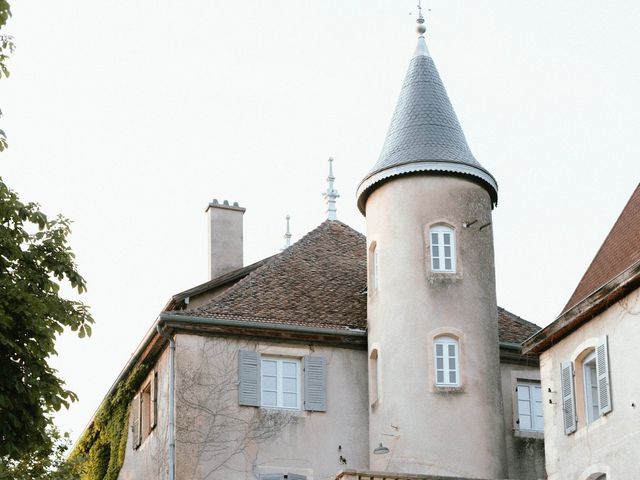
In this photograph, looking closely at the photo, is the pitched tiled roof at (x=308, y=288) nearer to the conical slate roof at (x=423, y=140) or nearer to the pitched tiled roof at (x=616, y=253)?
the conical slate roof at (x=423, y=140)

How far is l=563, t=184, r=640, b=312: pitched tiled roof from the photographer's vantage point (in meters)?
24.6

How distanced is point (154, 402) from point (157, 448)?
51.3 inches

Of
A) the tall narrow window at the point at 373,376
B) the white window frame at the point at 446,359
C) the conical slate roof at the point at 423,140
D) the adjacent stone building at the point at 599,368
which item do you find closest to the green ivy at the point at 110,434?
the tall narrow window at the point at 373,376

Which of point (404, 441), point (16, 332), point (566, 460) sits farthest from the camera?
point (404, 441)

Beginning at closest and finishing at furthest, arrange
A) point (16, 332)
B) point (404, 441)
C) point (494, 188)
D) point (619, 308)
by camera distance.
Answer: point (16, 332) < point (619, 308) < point (404, 441) < point (494, 188)

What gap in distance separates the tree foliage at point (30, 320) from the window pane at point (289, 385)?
32.7 feet

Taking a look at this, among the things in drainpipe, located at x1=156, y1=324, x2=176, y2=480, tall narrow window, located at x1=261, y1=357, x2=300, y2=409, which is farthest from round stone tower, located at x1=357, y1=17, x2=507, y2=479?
drainpipe, located at x1=156, y1=324, x2=176, y2=480

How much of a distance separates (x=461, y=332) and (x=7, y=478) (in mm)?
12142

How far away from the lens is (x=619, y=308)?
23922 millimetres

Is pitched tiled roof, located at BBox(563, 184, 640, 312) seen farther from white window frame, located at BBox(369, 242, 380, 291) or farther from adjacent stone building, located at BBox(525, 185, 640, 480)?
white window frame, located at BBox(369, 242, 380, 291)

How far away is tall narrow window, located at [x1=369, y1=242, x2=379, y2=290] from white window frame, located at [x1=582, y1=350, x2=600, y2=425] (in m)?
7.23

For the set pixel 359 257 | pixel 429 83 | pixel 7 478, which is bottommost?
pixel 7 478

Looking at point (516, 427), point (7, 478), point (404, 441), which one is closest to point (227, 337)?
point (404, 441)

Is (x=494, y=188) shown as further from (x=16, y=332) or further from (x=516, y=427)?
(x=16, y=332)
